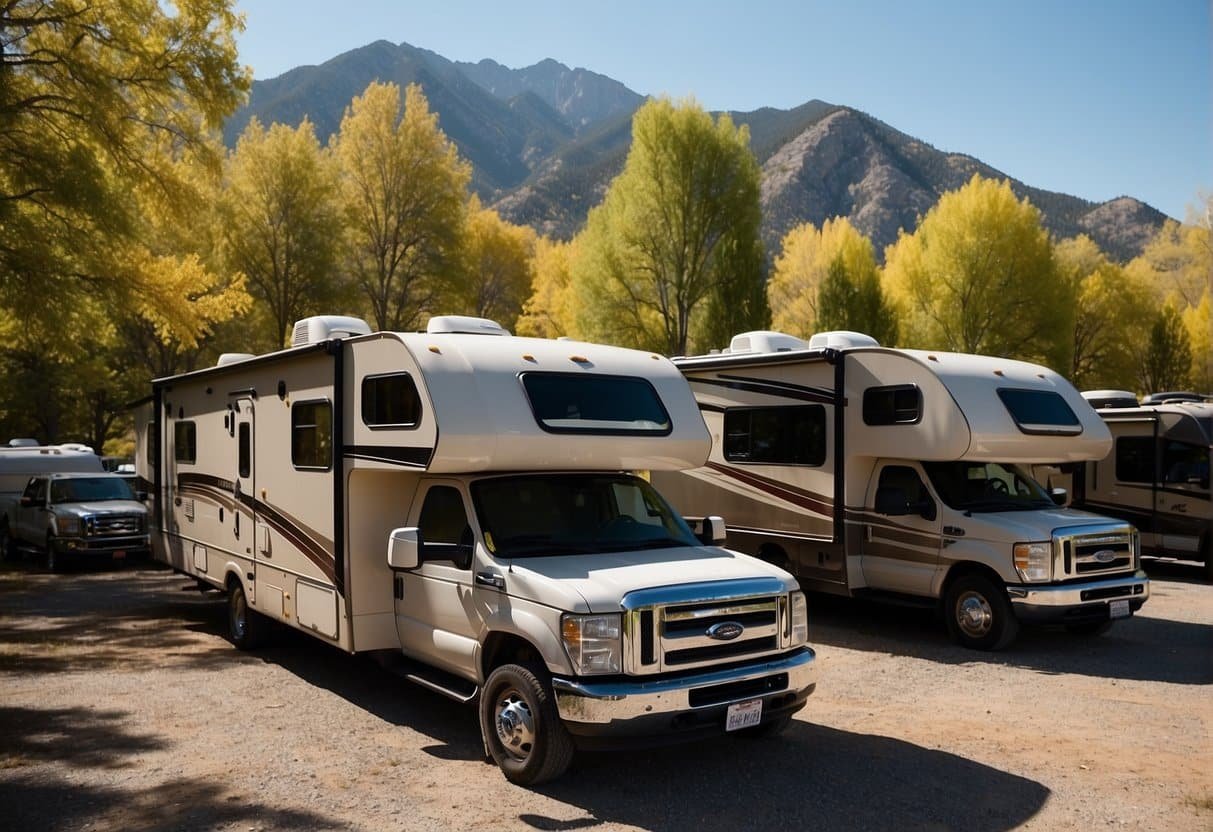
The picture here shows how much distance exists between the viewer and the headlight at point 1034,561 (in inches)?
394

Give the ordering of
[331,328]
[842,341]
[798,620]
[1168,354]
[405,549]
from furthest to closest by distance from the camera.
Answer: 1. [1168,354]
2. [842,341]
3. [331,328]
4. [798,620]
5. [405,549]

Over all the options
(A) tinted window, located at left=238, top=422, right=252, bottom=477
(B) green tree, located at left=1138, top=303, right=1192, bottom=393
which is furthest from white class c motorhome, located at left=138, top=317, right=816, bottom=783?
(B) green tree, located at left=1138, top=303, right=1192, bottom=393

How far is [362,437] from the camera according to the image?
305 inches

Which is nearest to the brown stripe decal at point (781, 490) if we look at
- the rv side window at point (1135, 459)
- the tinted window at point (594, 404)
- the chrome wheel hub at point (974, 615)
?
the chrome wheel hub at point (974, 615)

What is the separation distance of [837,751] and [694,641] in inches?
68.2

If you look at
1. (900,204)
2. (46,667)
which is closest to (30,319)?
(46,667)

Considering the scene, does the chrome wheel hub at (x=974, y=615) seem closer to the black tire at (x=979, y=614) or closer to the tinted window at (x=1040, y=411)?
the black tire at (x=979, y=614)

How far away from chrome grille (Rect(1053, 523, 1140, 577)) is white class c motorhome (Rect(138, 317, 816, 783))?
14.5 feet

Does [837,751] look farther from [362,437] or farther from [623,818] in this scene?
[362,437]

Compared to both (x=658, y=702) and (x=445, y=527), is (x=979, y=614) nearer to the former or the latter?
(x=658, y=702)

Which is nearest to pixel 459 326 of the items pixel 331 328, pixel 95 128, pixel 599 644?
pixel 331 328

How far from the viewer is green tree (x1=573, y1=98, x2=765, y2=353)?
108 feet

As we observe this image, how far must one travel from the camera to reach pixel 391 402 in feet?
24.5

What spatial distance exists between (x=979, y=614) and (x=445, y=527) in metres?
6.18
